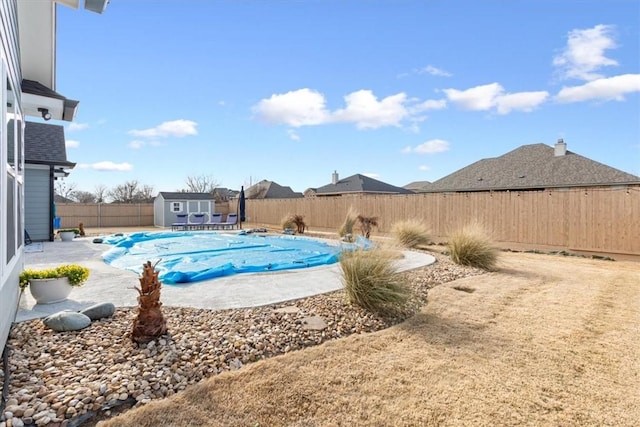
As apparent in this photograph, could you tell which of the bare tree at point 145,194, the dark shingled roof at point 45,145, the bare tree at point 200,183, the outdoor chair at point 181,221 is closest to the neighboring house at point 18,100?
the dark shingled roof at point 45,145

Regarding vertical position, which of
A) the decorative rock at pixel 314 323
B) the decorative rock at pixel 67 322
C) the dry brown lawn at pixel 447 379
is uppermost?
the decorative rock at pixel 67 322

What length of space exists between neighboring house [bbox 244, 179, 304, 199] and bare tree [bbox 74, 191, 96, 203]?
16444 mm

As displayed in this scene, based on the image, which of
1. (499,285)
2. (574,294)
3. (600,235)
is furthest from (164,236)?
(600,235)

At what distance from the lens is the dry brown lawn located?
2.14 meters

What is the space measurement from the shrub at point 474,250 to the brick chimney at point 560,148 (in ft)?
45.0

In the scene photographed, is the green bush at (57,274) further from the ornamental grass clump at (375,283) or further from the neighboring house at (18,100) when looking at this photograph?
the ornamental grass clump at (375,283)

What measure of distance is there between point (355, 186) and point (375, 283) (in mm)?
23554

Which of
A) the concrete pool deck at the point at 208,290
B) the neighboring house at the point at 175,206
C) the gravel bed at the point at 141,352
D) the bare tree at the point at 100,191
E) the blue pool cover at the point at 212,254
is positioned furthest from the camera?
the bare tree at the point at 100,191

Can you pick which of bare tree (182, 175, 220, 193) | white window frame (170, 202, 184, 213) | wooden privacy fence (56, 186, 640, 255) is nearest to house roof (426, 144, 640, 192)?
wooden privacy fence (56, 186, 640, 255)

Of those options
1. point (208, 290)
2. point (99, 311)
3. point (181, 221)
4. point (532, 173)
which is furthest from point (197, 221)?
point (532, 173)

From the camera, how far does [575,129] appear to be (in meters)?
17.0

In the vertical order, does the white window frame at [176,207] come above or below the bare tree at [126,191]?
below

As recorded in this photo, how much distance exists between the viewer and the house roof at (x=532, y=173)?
1534cm

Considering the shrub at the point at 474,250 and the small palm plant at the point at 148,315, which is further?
the shrub at the point at 474,250
